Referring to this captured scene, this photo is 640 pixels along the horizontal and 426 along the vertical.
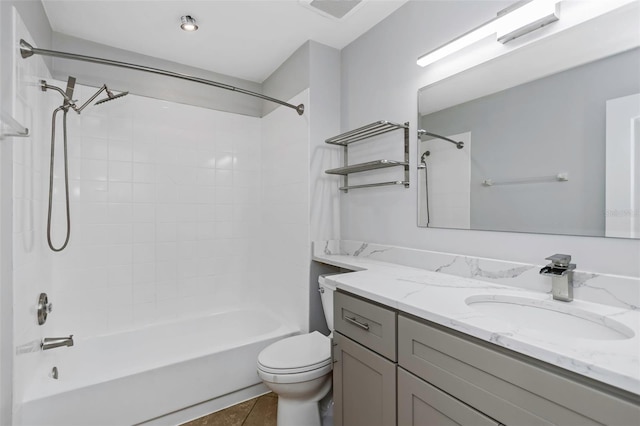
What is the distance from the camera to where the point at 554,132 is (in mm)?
1195

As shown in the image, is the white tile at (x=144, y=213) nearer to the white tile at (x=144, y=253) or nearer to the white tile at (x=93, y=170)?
the white tile at (x=144, y=253)

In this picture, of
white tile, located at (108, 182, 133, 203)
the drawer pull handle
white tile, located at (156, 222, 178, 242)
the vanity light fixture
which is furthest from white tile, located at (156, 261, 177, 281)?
the vanity light fixture

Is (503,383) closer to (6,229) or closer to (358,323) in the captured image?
(358,323)

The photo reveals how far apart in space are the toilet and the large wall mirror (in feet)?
2.82

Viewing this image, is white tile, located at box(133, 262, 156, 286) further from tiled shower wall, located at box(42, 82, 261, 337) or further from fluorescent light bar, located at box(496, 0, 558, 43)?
fluorescent light bar, located at box(496, 0, 558, 43)

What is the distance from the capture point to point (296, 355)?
1720mm

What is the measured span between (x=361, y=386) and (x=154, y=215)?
79.0 inches

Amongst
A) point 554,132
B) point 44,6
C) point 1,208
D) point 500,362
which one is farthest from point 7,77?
point 554,132

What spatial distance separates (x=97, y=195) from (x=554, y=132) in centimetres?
272

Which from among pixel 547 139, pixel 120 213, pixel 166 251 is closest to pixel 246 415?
pixel 166 251

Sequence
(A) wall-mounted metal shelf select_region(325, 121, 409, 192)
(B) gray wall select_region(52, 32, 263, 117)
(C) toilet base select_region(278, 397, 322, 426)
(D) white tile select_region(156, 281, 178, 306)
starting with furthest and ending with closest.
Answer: (D) white tile select_region(156, 281, 178, 306), (B) gray wall select_region(52, 32, 263, 117), (A) wall-mounted metal shelf select_region(325, 121, 409, 192), (C) toilet base select_region(278, 397, 322, 426)

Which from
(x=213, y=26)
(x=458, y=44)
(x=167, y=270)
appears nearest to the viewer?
(x=458, y=44)

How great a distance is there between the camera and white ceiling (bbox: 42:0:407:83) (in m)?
1.83

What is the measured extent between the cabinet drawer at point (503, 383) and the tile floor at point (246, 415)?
121 centimetres
